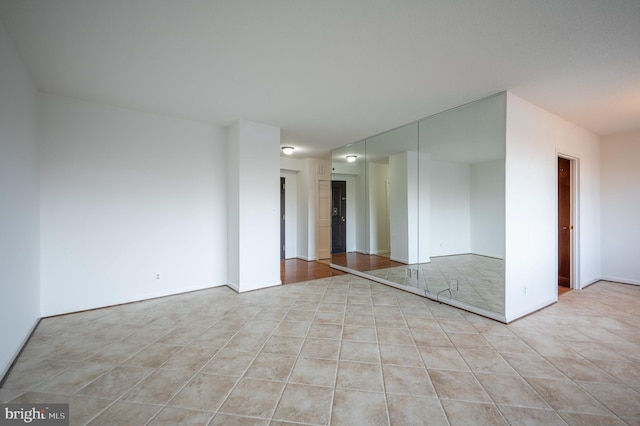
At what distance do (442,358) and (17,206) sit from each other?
4.13 metres

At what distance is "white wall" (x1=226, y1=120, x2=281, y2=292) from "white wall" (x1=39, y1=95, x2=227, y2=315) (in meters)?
0.34

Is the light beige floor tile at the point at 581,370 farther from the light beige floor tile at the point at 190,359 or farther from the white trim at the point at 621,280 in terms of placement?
the white trim at the point at 621,280

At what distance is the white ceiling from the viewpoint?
1835mm

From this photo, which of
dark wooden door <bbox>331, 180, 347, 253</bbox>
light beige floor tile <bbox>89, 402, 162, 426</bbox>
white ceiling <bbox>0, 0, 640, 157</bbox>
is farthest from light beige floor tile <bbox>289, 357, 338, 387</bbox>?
dark wooden door <bbox>331, 180, 347, 253</bbox>

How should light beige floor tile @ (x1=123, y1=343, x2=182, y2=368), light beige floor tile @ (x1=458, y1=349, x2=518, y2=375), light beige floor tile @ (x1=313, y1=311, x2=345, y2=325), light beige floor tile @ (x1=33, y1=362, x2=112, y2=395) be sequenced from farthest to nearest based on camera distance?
light beige floor tile @ (x1=313, y1=311, x2=345, y2=325), light beige floor tile @ (x1=123, y1=343, x2=182, y2=368), light beige floor tile @ (x1=458, y1=349, x2=518, y2=375), light beige floor tile @ (x1=33, y1=362, x2=112, y2=395)

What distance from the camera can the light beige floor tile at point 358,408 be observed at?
159 centimetres

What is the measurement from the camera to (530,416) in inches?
63.7

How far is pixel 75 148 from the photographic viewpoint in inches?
131

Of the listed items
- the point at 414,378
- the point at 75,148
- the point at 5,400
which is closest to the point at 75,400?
the point at 5,400

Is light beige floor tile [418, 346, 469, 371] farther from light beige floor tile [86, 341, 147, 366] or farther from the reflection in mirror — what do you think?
the reflection in mirror

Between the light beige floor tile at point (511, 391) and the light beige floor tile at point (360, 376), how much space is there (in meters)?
0.77

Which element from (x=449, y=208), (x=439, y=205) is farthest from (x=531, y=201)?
(x=439, y=205)

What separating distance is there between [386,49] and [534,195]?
8.99 ft

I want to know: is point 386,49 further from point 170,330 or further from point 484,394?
point 170,330
